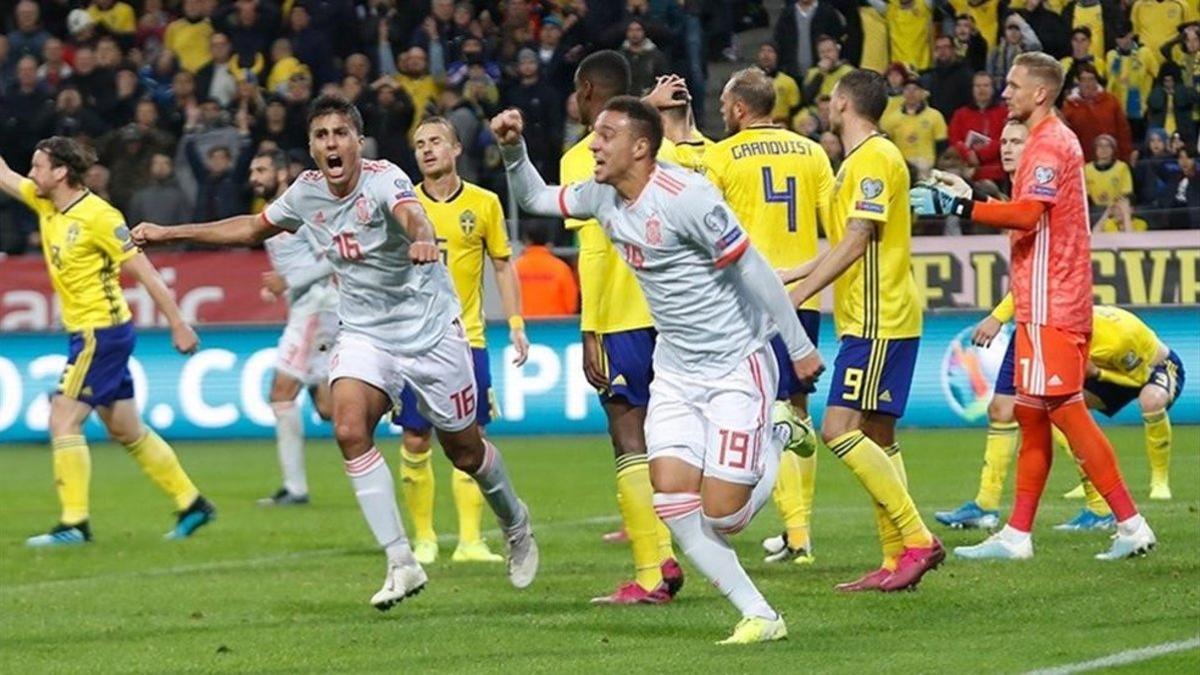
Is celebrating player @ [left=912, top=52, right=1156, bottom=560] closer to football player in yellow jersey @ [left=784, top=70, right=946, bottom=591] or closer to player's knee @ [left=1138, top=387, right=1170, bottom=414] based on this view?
football player in yellow jersey @ [left=784, top=70, right=946, bottom=591]

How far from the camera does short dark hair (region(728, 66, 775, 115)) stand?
11477 mm

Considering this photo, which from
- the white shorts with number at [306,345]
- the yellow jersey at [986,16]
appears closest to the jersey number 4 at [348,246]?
the white shorts with number at [306,345]

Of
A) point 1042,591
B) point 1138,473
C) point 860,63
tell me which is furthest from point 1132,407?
point 1042,591

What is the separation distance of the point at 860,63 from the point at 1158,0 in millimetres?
3127

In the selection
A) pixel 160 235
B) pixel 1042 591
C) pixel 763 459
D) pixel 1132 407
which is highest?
pixel 160 235

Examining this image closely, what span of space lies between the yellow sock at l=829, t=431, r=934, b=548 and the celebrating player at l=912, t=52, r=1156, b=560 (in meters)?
1.00

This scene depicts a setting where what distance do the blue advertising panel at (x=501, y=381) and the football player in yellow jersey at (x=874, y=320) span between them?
8637 millimetres

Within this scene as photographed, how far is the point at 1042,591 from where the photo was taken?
1026cm

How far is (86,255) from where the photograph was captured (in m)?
14.1

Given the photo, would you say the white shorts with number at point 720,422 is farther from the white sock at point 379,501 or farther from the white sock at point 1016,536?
the white sock at point 1016,536

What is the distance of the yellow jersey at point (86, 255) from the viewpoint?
46.2ft

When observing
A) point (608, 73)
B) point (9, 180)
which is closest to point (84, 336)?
point (9, 180)

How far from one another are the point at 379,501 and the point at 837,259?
224 cm

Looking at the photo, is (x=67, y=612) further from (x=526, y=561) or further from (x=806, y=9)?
(x=806, y=9)
